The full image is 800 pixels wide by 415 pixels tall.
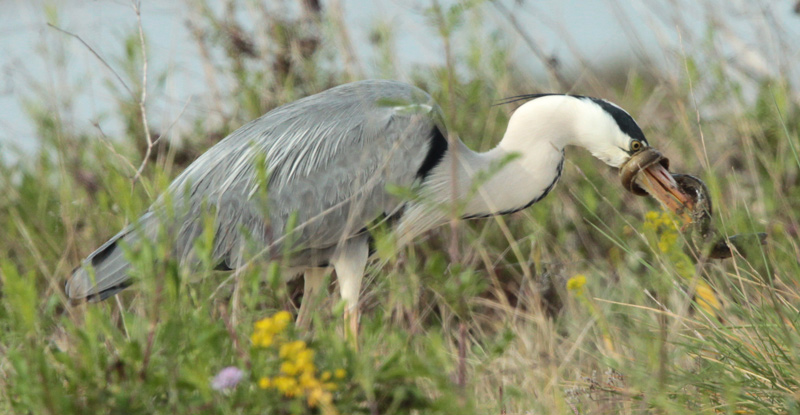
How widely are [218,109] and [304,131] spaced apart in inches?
52.9

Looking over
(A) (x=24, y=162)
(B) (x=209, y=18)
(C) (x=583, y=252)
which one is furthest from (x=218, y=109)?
(C) (x=583, y=252)

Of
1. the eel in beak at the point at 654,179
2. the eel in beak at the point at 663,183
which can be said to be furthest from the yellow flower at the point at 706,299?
the eel in beak at the point at 654,179

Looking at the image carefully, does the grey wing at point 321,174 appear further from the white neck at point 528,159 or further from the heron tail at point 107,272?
the heron tail at point 107,272

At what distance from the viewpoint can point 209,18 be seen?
13.8ft

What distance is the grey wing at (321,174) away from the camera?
3.11 meters

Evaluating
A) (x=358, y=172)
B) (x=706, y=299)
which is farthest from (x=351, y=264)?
(x=706, y=299)

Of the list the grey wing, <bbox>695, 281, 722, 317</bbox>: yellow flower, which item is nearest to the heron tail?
the grey wing

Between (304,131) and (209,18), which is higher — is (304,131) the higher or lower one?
the lower one

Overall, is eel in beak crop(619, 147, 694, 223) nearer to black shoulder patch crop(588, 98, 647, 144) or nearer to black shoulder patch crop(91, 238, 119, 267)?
black shoulder patch crop(588, 98, 647, 144)

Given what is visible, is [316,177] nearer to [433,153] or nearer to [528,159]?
[433,153]

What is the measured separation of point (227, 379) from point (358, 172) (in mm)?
1524

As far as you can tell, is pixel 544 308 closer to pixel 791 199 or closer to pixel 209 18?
pixel 791 199

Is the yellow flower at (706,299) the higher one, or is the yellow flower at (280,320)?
the yellow flower at (280,320)

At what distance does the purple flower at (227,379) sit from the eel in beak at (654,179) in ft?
5.77
